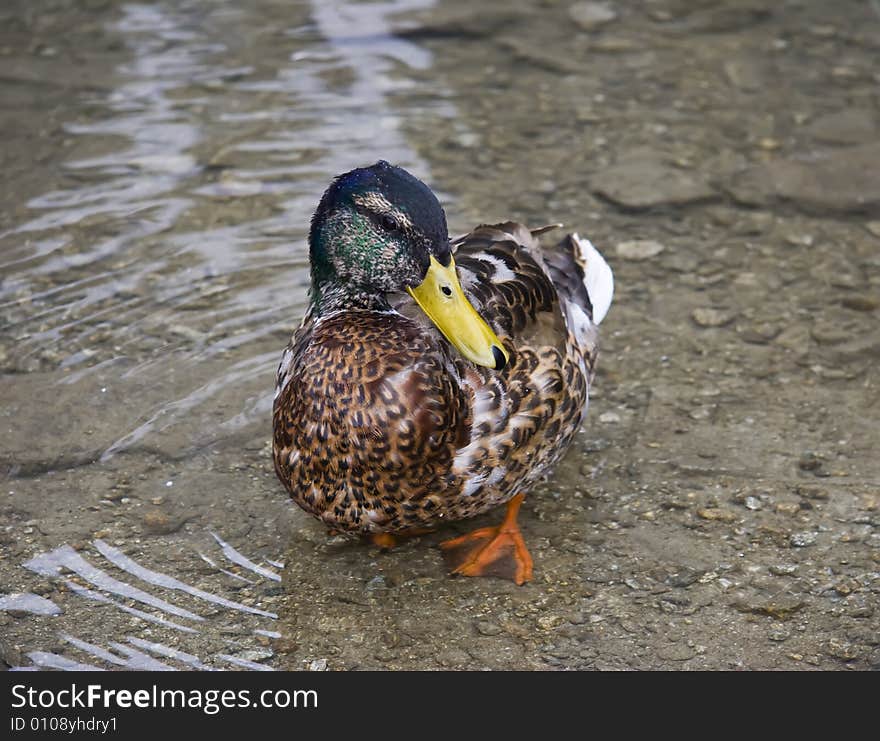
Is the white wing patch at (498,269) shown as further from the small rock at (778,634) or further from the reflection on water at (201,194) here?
the small rock at (778,634)

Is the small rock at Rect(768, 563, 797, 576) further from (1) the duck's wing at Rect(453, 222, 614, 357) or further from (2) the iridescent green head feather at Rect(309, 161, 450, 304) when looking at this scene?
(2) the iridescent green head feather at Rect(309, 161, 450, 304)

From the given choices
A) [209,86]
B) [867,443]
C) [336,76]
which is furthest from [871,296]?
[209,86]

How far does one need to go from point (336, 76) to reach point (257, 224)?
1.63 metres

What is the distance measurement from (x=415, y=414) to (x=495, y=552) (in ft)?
2.20

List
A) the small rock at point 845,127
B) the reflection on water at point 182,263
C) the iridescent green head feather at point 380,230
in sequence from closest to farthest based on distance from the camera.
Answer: the iridescent green head feather at point 380,230, the reflection on water at point 182,263, the small rock at point 845,127

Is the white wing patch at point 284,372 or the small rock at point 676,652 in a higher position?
the white wing patch at point 284,372

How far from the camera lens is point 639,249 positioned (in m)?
5.87

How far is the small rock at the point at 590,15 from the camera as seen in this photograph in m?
7.83

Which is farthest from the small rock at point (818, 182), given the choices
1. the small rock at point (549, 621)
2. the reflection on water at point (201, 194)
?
the small rock at point (549, 621)

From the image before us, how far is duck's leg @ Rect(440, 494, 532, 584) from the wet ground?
0.06 m

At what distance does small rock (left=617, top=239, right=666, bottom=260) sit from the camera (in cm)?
583

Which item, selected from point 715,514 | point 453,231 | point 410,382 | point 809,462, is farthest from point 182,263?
point 809,462
